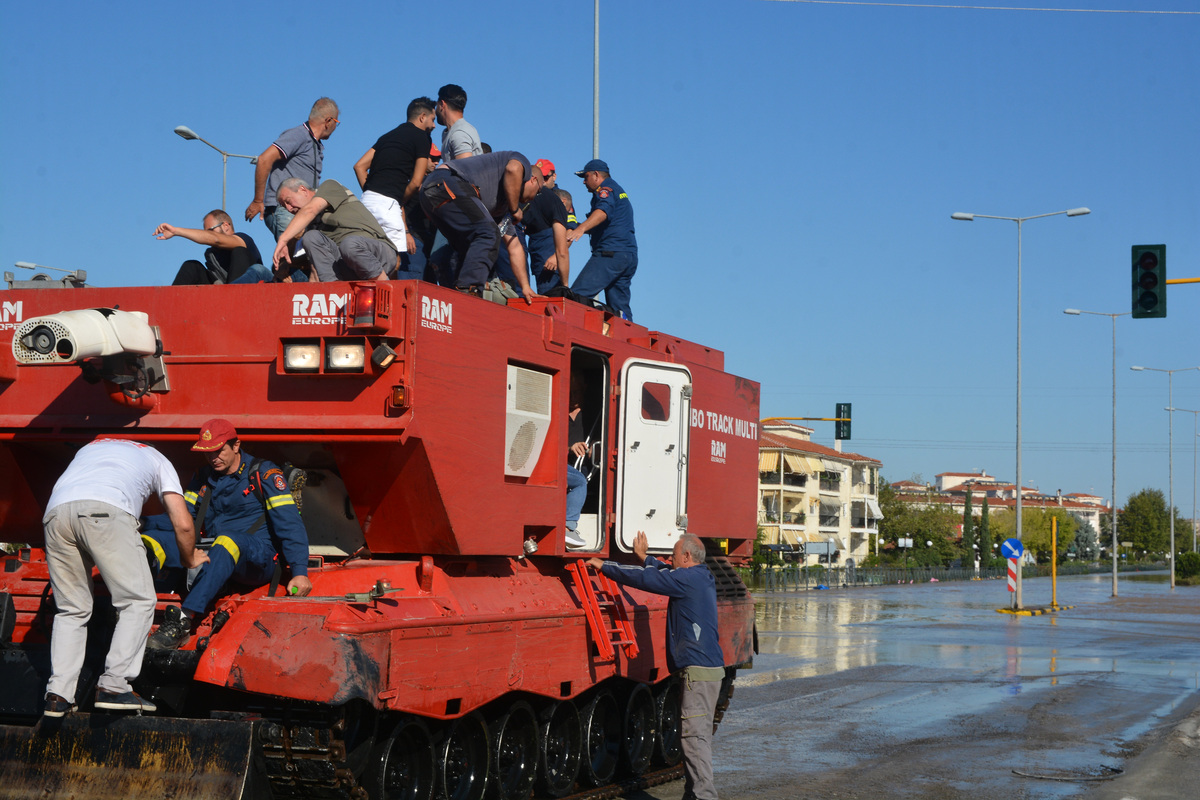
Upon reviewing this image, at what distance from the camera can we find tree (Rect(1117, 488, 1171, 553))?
142375 millimetres

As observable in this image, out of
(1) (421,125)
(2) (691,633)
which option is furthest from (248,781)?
(1) (421,125)

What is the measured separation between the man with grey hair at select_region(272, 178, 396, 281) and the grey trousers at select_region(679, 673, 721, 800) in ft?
10.8

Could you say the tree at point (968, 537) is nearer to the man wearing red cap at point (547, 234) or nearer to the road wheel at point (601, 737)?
the man wearing red cap at point (547, 234)

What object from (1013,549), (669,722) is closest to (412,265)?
(669,722)

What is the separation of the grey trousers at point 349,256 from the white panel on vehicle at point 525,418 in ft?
3.86

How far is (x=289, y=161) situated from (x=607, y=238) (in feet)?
9.96

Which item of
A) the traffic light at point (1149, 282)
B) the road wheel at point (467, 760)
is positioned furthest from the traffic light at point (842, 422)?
the road wheel at point (467, 760)

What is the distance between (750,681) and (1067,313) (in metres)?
32.2

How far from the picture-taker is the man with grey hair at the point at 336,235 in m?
8.18

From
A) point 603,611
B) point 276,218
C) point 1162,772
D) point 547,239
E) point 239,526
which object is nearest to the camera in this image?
point 239,526

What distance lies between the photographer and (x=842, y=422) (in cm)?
3728

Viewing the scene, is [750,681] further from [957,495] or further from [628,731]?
[957,495]

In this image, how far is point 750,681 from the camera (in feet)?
55.7

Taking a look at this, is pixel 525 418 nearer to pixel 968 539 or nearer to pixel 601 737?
pixel 601 737
